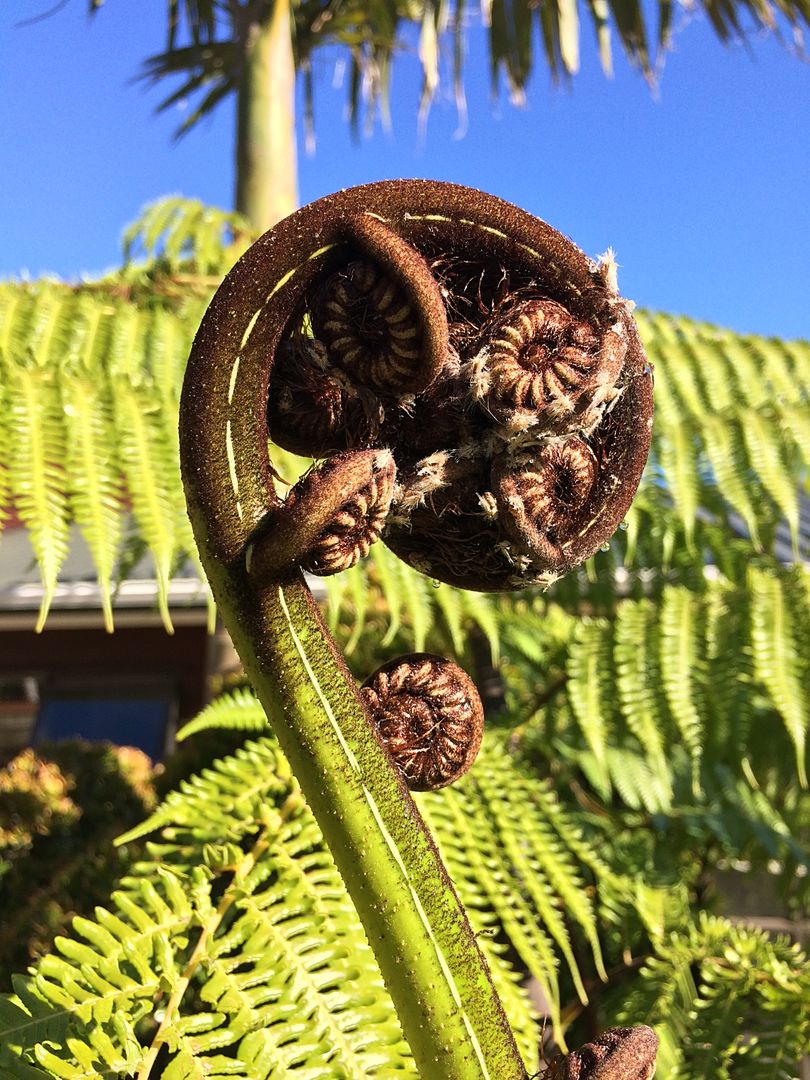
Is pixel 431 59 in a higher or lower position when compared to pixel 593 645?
higher

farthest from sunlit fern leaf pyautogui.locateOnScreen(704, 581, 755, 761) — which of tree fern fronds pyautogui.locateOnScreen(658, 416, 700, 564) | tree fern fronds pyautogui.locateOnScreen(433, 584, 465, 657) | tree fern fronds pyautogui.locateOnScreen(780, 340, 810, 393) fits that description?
tree fern fronds pyautogui.locateOnScreen(780, 340, 810, 393)

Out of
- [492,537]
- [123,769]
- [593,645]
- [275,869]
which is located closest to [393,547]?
[492,537]

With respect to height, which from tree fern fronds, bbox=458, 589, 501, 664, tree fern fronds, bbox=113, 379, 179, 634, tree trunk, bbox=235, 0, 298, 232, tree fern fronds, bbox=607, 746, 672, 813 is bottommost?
tree fern fronds, bbox=607, 746, 672, 813

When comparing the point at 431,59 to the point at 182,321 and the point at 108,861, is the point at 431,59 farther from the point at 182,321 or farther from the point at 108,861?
the point at 108,861

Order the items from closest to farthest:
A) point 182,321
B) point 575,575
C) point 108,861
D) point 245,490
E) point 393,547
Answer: point 245,490
point 393,547
point 182,321
point 108,861
point 575,575

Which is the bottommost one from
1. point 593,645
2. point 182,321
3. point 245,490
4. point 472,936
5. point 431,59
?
point 472,936

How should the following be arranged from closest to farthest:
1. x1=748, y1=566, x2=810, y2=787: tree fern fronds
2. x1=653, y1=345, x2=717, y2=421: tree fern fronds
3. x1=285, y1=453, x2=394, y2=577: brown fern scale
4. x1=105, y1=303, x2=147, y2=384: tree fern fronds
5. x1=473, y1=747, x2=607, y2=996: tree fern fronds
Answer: x1=285, y1=453, x2=394, y2=577: brown fern scale, x1=473, y1=747, x2=607, y2=996: tree fern fronds, x1=748, y1=566, x2=810, y2=787: tree fern fronds, x1=105, y1=303, x2=147, y2=384: tree fern fronds, x1=653, y1=345, x2=717, y2=421: tree fern fronds

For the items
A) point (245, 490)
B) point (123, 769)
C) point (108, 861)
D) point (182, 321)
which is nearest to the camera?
point (245, 490)

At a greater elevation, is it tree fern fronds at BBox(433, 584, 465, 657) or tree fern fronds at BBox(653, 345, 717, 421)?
tree fern fronds at BBox(653, 345, 717, 421)

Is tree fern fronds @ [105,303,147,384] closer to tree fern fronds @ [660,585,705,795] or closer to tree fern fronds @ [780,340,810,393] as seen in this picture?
tree fern fronds @ [660,585,705,795]
